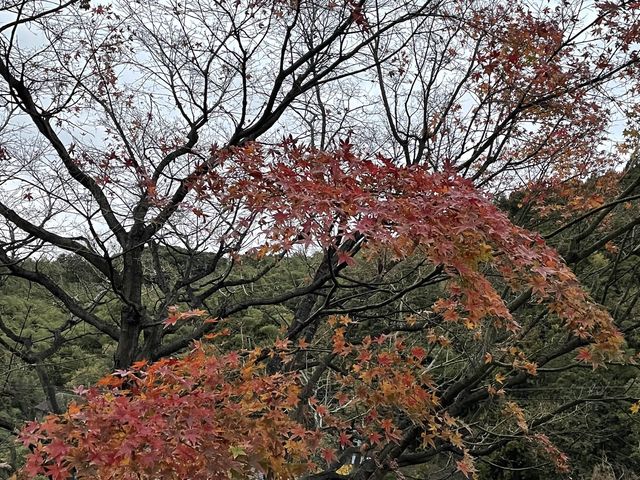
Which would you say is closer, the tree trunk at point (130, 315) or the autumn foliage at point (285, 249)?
the autumn foliage at point (285, 249)

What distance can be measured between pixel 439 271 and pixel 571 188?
174 inches

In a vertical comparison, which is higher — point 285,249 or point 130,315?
point 285,249

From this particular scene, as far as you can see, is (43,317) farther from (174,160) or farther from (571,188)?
(571,188)

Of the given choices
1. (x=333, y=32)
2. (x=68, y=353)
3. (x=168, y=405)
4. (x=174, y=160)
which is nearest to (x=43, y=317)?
(x=68, y=353)

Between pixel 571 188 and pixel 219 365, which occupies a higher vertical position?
pixel 571 188

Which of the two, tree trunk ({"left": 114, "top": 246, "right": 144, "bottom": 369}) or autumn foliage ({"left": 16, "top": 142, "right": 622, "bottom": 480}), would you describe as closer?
autumn foliage ({"left": 16, "top": 142, "right": 622, "bottom": 480})

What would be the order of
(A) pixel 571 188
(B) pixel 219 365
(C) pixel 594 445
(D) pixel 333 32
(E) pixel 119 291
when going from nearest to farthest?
(B) pixel 219 365
(E) pixel 119 291
(D) pixel 333 32
(A) pixel 571 188
(C) pixel 594 445

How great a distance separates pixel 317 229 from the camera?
8.16 feet

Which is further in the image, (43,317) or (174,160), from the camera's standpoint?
(43,317)

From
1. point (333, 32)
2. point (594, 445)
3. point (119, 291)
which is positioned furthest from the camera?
point (594, 445)

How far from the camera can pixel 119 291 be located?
4.36 m

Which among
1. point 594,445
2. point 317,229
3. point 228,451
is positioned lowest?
point 594,445

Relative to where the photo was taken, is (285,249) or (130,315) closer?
(285,249)

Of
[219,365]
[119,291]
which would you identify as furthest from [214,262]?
[219,365]
